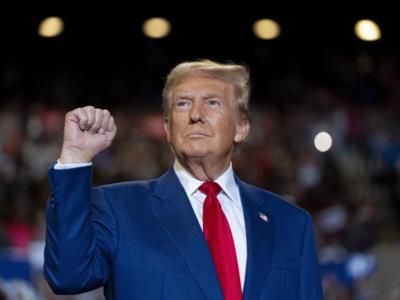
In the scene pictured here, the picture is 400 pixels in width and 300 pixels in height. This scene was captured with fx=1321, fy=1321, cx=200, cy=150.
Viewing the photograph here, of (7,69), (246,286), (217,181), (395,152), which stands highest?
(7,69)

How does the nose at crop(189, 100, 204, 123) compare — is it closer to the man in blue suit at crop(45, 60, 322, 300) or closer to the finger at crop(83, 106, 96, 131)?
the man in blue suit at crop(45, 60, 322, 300)

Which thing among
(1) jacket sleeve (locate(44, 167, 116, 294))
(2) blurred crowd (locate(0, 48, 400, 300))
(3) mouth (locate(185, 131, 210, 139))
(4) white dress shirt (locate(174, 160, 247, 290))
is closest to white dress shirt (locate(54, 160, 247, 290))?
(4) white dress shirt (locate(174, 160, 247, 290))

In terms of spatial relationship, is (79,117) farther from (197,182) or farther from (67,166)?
(197,182)

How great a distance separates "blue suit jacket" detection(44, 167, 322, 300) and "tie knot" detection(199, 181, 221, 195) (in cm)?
6

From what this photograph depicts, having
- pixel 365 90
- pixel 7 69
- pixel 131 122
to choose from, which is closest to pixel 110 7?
pixel 131 122

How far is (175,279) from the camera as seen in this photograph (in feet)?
11.9

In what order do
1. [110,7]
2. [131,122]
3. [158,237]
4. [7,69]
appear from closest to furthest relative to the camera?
[158,237] < [110,7] < [131,122] < [7,69]

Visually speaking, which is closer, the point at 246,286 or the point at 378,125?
the point at 246,286

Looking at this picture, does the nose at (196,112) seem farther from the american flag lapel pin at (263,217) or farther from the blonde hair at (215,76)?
the american flag lapel pin at (263,217)

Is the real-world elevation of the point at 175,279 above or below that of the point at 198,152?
below

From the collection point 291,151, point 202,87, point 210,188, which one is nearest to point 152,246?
point 210,188

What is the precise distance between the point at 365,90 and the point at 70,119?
32.1 feet

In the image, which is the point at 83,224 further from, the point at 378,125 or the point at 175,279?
the point at 378,125

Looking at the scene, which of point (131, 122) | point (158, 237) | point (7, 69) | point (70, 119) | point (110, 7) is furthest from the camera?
point (7, 69)
